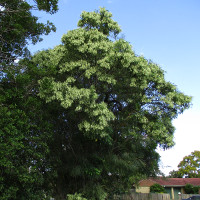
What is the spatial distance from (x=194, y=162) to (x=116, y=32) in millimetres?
45461

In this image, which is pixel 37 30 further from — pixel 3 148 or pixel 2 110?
pixel 3 148

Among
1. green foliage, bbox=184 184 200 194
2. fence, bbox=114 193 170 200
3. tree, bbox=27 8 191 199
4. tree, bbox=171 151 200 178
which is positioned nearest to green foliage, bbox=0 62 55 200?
tree, bbox=27 8 191 199

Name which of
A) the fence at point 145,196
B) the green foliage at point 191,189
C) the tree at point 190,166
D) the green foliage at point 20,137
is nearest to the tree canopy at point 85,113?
the green foliage at point 20,137

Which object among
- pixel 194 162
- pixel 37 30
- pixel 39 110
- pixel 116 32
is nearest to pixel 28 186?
pixel 39 110

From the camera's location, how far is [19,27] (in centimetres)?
1215

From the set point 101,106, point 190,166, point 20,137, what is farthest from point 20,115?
point 190,166

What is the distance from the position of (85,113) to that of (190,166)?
46.5m

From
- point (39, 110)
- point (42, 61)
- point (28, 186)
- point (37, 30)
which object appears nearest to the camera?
point (28, 186)

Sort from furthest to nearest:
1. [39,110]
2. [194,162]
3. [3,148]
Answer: [194,162] < [39,110] < [3,148]

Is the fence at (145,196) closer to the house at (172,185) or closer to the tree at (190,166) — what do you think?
the house at (172,185)

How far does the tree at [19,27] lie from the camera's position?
11402mm

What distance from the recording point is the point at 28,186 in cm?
1135

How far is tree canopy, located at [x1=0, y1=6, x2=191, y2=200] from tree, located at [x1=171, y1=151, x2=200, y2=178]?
3995 centimetres

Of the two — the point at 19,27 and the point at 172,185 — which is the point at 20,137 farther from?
the point at 172,185
